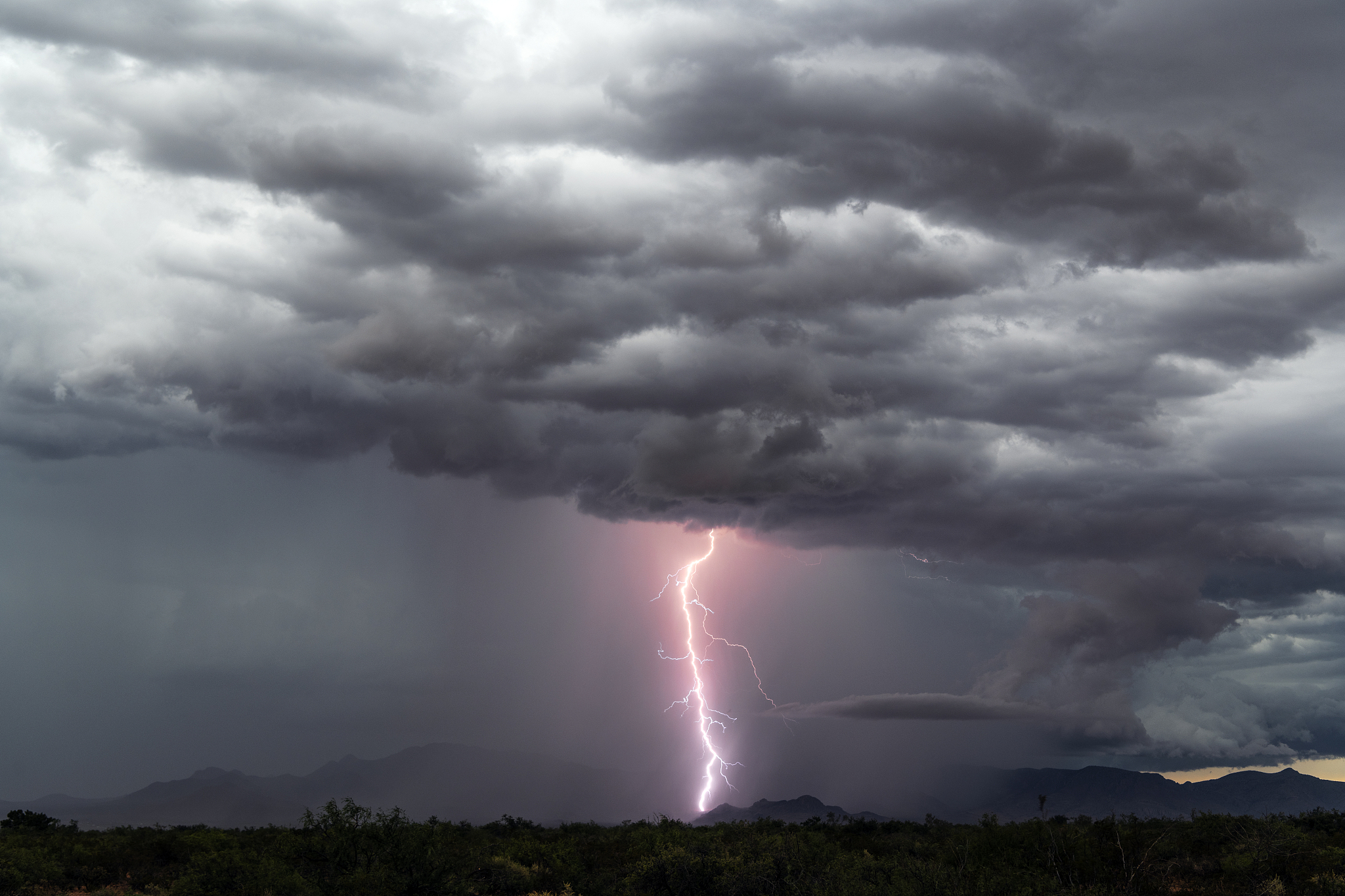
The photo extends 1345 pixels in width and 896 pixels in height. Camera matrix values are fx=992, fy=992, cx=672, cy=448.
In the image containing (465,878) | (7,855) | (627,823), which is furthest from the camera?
(627,823)

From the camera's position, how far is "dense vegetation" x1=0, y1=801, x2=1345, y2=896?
98.5ft

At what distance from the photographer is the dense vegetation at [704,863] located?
30016 mm

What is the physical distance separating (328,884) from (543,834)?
34446mm

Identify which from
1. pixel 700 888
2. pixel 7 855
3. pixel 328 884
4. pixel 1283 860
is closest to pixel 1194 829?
pixel 1283 860

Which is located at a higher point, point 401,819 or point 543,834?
point 401,819

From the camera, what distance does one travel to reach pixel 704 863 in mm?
33344

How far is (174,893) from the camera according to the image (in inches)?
1212

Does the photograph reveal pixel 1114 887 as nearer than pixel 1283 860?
Yes

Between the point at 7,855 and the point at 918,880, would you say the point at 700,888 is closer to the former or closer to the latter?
the point at 918,880

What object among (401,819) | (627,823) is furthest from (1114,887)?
(627,823)

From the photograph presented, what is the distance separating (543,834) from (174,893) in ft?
116

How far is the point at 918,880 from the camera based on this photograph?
25875 mm

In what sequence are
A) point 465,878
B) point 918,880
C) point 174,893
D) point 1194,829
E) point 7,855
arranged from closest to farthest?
point 918,880, point 174,893, point 465,878, point 7,855, point 1194,829

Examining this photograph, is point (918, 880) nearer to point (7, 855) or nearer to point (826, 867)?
point (826, 867)
